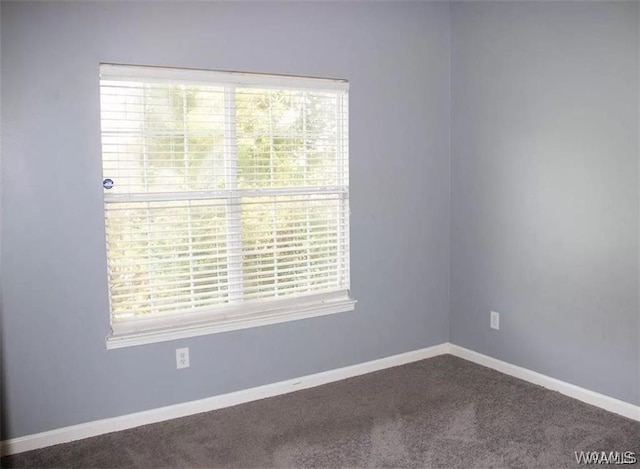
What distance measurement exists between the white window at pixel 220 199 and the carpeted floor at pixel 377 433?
49cm

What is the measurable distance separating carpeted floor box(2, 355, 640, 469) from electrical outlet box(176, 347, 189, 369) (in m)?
0.28

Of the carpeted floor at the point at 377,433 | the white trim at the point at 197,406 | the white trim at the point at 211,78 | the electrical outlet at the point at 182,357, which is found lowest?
the carpeted floor at the point at 377,433

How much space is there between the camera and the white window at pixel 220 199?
291cm

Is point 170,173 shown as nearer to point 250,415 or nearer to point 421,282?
point 250,415

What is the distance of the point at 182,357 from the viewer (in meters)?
3.08

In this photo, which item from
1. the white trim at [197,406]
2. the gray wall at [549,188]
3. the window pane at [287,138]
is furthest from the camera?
the window pane at [287,138]

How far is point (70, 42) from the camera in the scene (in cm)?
271

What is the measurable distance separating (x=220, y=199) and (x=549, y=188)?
6.05ft

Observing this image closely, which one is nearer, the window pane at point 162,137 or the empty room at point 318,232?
the empty room at point 318,232

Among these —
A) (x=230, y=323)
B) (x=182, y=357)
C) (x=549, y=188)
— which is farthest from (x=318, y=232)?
(x=549, y=188)

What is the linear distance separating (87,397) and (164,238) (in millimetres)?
854

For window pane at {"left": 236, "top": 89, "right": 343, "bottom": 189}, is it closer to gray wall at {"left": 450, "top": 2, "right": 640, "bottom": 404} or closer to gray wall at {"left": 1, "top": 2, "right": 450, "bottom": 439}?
gray wall at {"left": 1, "top": 2, "right": 450, "bottom": 439}

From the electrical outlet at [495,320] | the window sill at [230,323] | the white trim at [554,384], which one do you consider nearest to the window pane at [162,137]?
the window sill at [230,323]

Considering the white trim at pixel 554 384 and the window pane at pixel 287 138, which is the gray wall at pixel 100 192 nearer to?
the window pane at pixel 287 138
